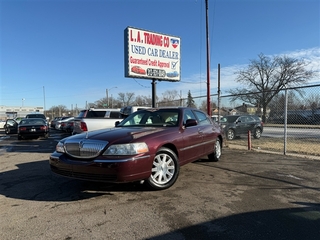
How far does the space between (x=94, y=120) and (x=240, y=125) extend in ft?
28.6

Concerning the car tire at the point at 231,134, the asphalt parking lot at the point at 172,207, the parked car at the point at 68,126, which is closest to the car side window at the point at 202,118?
the asphalt parking lot at the point at 172,207

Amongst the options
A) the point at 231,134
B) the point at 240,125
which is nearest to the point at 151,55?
the point at 231,134

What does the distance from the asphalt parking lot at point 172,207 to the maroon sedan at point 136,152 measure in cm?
41

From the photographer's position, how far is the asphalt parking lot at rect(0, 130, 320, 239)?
299cm

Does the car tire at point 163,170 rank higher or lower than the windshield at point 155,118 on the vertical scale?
→ lower

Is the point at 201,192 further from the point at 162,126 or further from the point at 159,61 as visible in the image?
the point at 159,61

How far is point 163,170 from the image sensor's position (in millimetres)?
4586

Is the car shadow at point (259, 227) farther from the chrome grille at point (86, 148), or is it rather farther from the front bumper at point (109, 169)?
the chrome grille at point (86, 148)

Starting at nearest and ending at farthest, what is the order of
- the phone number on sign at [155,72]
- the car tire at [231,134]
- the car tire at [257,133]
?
the phone number on sign at [155,72], the car tire at [231,134], the car tire at [257,133]

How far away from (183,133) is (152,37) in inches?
325

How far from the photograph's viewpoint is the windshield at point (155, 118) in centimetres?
541

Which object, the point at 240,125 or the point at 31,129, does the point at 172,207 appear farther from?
the point at 31,129

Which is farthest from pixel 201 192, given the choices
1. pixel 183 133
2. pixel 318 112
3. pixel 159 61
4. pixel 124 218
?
pixel 159 61

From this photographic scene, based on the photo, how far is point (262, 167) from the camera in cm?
649
